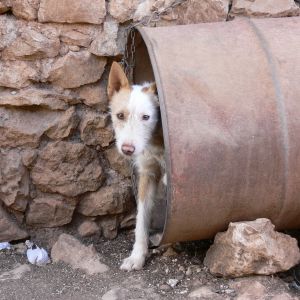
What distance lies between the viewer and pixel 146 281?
134 inches

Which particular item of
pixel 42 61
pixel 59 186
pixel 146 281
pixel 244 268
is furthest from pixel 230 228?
pixel 42 61

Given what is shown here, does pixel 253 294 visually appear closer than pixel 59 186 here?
Yes

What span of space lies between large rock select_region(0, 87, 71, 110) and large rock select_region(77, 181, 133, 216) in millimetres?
691

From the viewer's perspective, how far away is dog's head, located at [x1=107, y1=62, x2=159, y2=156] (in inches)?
133

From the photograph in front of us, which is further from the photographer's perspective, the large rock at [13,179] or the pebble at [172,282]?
the large rock at [13,179]

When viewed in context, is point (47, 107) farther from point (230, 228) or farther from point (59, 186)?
point (230, 228)

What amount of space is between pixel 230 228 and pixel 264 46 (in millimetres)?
995

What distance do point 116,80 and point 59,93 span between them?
1.42 ft

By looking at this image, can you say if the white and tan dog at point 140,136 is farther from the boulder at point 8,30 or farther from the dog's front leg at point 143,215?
the boulder at point 8,30

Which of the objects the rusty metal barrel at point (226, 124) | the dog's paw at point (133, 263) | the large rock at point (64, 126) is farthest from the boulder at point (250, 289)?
the large rock at point (64, 126)

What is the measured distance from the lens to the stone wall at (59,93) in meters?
3.77

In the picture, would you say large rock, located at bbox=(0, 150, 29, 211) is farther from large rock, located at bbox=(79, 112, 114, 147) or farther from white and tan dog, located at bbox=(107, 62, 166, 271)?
white and tan dog, located at bbox=(107, 62, 166, 271)

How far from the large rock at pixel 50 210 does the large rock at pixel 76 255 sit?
0.23 m

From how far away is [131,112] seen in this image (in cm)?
354
